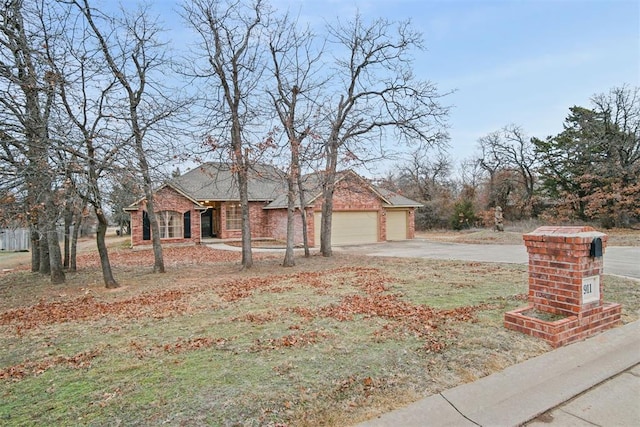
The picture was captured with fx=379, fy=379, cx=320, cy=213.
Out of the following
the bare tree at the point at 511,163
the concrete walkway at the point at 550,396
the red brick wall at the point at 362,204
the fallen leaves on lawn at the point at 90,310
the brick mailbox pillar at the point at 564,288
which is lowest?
the fallen leaves on lawn at the point at 90,310

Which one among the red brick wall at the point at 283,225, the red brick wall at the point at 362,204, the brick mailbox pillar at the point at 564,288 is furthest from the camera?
the red brick wall at the point at 362,204

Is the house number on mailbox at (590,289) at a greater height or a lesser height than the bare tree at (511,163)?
lesser

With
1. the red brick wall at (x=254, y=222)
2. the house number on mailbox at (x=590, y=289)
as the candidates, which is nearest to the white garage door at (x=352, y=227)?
the red brick wall at (x=254, y=222)

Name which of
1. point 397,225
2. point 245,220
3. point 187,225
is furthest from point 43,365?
point 397,225

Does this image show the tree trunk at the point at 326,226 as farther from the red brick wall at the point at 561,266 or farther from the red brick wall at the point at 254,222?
the red brick wall at the point at 561,266

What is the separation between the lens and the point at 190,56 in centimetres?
1112

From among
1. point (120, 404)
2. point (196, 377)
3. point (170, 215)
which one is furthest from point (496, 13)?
point (170, 215)

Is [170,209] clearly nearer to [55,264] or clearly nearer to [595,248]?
[55,264]

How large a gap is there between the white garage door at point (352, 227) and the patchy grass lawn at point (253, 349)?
13242 millimetres

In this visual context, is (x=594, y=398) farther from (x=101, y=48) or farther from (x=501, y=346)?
(x=101, y=48)

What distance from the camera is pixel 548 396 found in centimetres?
309

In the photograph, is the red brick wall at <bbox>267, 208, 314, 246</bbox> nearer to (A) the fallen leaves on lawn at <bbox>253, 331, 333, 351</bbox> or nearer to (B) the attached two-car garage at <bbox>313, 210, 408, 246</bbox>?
(B) the attached two-car garage at <bbox>313, 210, 408, 246</bbox>

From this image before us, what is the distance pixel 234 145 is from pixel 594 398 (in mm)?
10130

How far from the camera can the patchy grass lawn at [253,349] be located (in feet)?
9.59
